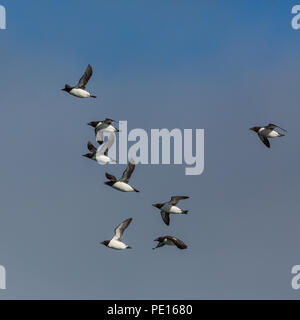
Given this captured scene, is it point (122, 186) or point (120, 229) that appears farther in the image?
point (120, 229)

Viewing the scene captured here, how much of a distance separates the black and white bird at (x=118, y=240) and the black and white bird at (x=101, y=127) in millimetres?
4122

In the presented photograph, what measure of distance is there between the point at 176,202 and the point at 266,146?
5254 mm

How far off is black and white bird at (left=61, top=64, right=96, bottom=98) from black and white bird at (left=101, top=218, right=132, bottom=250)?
21.1 ft

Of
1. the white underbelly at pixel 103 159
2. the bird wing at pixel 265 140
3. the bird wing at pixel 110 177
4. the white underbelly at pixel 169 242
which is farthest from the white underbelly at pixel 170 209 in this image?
the bird wing at pixel 265 140

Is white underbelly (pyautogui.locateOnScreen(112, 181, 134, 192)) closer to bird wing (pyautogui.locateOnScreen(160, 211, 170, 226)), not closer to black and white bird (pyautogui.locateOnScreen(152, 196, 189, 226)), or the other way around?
black and white bird (pyautogui.locateOnScreen(152, 196, 189, 226))

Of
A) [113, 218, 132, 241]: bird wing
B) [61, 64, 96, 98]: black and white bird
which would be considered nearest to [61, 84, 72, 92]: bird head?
[61, 64, 96, 98]: black and white bird

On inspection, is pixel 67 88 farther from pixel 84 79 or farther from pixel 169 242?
pixel 169 242

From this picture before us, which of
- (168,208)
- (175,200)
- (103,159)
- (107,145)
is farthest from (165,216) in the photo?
(107,145)

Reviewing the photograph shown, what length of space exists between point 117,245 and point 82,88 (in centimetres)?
777

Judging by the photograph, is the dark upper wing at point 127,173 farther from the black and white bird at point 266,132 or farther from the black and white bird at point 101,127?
the black and white bird at point 266,132

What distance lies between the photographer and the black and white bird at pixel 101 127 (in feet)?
204

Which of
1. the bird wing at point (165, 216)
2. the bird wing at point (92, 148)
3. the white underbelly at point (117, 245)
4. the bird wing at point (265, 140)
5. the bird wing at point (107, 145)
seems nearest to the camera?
the white underbelly at point (117, 245)

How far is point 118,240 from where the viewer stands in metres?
62.4
